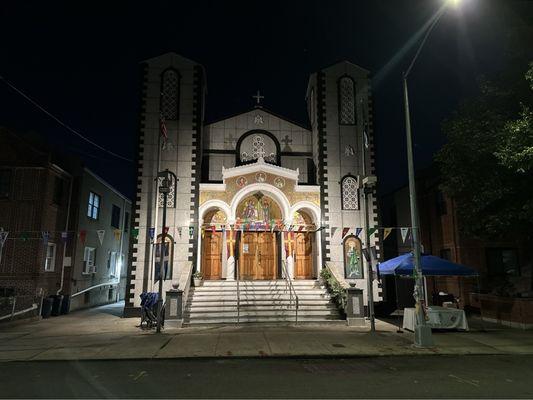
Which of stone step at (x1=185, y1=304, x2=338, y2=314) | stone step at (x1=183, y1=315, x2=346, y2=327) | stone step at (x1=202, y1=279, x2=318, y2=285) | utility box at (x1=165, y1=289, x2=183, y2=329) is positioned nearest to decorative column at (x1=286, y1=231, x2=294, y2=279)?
stone step at (x1=202, y1=279, x2=318, y2=285)

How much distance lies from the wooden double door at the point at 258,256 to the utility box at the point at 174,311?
5.43m

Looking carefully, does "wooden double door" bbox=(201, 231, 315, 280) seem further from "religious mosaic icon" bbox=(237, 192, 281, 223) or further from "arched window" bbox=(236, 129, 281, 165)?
"arched window" bbox=(236, 129, 281, 165)

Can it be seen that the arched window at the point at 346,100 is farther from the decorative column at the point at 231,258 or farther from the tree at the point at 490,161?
the decorative column at the point at 231,258

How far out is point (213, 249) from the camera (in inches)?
867

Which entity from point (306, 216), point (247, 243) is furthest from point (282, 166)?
point (247, 243)

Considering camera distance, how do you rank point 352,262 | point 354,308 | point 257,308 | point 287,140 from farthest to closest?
1. point 287,140
2. point 352,262
3. point 257,308
4. point 354,308

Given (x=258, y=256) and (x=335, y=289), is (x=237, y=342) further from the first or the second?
(x=258, y=256)

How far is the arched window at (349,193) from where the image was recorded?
22.6 meters

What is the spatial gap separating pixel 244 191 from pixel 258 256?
11.2ft

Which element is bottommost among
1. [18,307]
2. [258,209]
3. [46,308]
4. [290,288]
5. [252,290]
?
[46,308]

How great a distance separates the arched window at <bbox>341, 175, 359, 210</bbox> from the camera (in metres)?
22.6

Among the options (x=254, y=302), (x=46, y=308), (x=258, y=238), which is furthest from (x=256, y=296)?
(x=46, y=308)

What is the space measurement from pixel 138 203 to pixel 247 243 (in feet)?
19.2

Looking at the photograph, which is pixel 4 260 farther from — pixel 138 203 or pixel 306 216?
pixel 306 216
